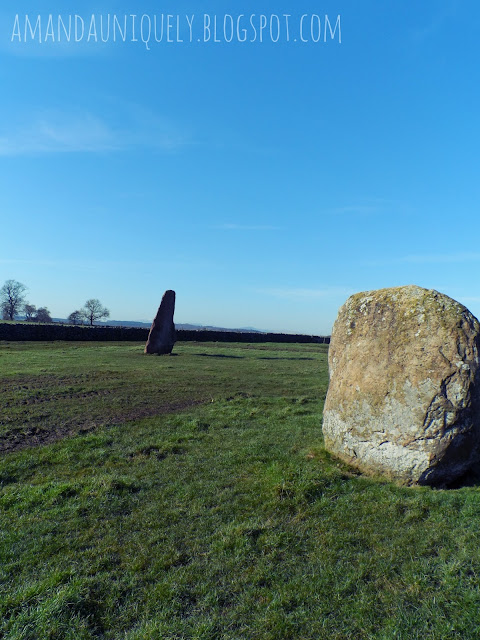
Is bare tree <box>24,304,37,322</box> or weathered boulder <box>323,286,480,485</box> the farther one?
bare tree <box>24,304,37,322</box>

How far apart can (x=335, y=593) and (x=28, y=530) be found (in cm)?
380

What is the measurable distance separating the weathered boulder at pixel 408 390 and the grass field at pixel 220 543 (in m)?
0.46

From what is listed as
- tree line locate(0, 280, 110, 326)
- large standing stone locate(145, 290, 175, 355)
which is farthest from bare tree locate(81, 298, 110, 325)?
large standing stone locate(145, 290, 175, 355)

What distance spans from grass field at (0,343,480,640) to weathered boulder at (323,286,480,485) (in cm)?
46

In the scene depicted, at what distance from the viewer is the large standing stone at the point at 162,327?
29.9 m

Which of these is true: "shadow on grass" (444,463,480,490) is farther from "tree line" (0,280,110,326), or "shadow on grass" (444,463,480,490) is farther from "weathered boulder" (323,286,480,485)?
"tree line" (0,280,110,326)

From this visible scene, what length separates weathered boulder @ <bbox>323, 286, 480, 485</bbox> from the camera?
6.63 meters

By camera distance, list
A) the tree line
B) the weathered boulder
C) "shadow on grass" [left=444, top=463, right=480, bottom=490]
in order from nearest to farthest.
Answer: the weathered boulder < "shadow on grass" [left=444, top=463, right=480, bottom=490] < the tree line

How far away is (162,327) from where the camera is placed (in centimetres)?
3034

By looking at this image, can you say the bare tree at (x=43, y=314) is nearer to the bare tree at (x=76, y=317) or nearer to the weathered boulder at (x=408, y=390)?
the bare tree at (x=76, y=317)

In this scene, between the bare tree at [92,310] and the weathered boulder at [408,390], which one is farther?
the bare tree at [92,310]

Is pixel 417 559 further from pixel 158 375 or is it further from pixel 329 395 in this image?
pixel 158 375

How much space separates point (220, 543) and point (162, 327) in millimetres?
25921

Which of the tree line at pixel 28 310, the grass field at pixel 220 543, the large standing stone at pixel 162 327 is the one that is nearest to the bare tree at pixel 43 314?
the tree line at pixel 28 310
